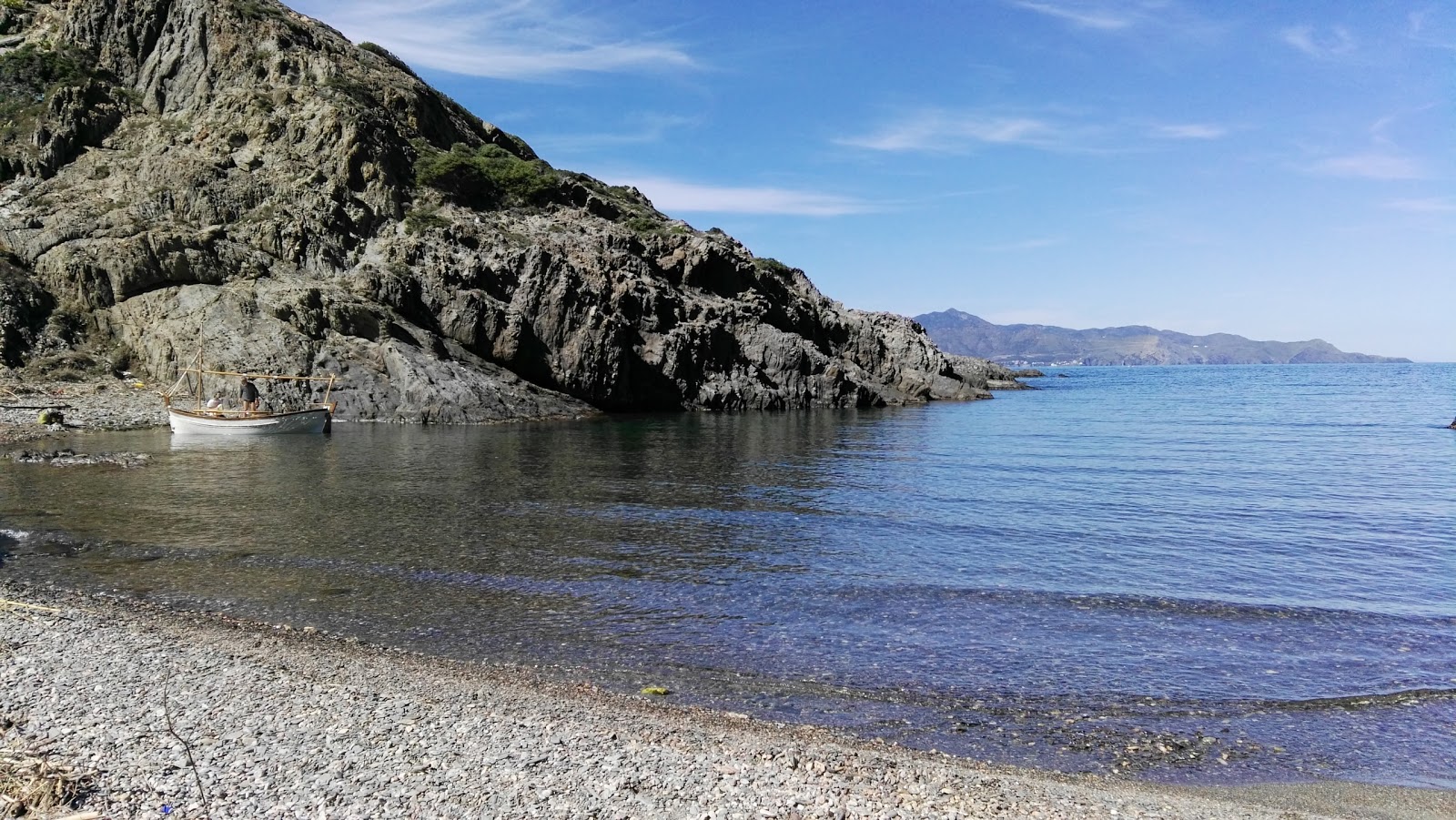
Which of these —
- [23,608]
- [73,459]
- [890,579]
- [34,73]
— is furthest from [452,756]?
[34,73]

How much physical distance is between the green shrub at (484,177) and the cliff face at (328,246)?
7.7 inches

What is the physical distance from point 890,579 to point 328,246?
2192 inches

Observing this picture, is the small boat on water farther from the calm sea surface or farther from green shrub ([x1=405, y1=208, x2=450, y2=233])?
green shrub ([x1=405, y1=208, x2=450, y2=233])

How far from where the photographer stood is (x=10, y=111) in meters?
65.7

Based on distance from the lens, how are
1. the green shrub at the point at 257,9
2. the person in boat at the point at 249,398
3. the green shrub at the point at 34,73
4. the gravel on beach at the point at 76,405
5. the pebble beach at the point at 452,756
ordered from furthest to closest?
the green shrub at the point at 257,9, the green shrub at the point at 34,73, the person in boat at the point at 249,398, the gravel on beach at the point at 76,405, the pebble beach at the point at 452,756

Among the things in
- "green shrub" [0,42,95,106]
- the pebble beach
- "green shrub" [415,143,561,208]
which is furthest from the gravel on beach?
the pebble beach

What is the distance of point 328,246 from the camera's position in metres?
62.8

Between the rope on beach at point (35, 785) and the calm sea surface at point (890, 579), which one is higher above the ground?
the rope on beach at point (35, 785)

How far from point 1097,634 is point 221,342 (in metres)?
54.4

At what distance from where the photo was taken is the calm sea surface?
1180 cm

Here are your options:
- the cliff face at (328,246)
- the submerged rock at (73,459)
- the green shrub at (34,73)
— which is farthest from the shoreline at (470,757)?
the green shrub at (34,73)

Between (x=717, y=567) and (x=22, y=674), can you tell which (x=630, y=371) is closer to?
(x=717, y=567)

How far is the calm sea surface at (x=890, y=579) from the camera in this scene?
38.7 ft

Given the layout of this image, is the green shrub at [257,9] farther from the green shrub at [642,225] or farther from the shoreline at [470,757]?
the shoreline at [470,757]
